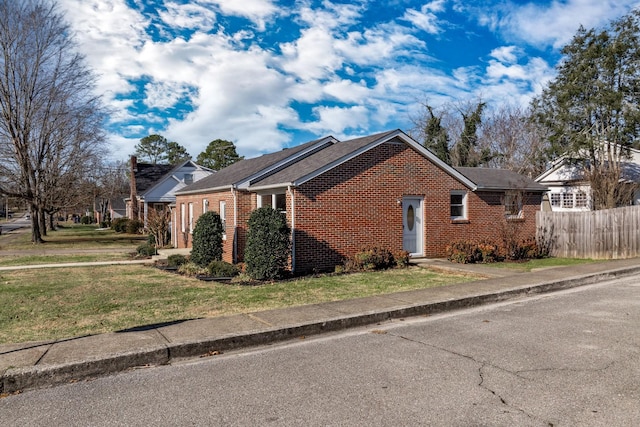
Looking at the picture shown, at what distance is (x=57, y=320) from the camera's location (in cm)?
841

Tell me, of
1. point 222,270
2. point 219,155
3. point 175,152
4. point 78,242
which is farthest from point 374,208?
point 175,152

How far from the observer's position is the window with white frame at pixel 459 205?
18062mm

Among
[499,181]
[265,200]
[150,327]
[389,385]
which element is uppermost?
[499,181]

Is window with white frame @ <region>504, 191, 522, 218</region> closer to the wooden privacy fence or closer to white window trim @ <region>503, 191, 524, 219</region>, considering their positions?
white window trim @ <region>503, 191, 524, 219</region>

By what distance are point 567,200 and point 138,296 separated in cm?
2810

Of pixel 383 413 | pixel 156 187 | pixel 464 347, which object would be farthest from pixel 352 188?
pixel 156 187

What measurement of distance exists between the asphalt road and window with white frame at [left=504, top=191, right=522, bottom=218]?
12077mm

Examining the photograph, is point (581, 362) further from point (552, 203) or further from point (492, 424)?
point (552, 203)

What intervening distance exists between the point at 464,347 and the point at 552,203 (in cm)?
2809

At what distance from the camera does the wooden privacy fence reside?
696 inches

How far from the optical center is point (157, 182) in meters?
46.8

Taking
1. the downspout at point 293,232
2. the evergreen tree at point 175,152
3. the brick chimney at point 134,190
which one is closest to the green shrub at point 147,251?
the downspout at point 293,232

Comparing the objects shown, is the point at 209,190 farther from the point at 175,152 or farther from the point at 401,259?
the point at 175,152

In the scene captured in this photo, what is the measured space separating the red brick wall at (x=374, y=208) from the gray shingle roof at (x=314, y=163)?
0.35m
